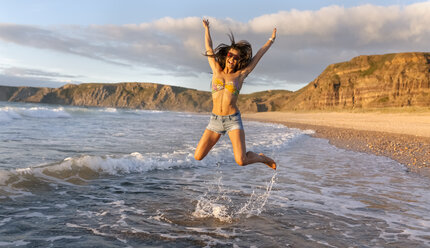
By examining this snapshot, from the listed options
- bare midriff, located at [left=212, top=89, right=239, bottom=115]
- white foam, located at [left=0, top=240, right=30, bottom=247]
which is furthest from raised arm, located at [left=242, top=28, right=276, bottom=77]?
white foam, located at [left=0, top=240, right=30, bottom=247]

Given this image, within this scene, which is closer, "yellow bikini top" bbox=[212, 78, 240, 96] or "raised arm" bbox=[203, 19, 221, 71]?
"yellow bikini top" bbox=[212, 78, 240, 96]

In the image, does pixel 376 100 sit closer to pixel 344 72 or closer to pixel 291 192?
pixel 344 72

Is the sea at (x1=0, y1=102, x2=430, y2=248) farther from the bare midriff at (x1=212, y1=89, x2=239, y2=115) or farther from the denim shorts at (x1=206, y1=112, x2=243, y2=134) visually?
the bare midriff at (x1=212, y1=89, x2=239, y2=115)

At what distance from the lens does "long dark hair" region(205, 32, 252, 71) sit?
17.8 feet

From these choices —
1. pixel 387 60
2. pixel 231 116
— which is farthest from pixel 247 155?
pixel 387 60

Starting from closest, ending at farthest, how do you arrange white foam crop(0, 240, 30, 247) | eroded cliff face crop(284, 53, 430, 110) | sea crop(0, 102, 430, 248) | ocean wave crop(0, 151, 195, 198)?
white foam crop(0, 240, 30, 247), sea crop(0, 102, 430, 248), ocean wave crop(0, 151, 195, 198), eroded cliff face crop(284, 53, 430, 110)

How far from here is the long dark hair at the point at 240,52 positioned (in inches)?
214

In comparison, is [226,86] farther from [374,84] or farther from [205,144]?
[374,84]

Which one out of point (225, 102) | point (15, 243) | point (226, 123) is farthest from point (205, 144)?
point (15, 243)

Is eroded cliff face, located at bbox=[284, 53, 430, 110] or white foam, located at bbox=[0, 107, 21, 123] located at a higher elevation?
eroded cliff face, located at bbox=[284, 53, 430, 110]

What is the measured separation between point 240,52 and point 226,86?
0.63m

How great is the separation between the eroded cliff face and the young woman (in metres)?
73.9

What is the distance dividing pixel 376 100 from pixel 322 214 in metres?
78.6

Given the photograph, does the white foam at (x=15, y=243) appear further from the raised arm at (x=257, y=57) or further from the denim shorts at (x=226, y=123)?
the raised arm at (x=257, y=57)
